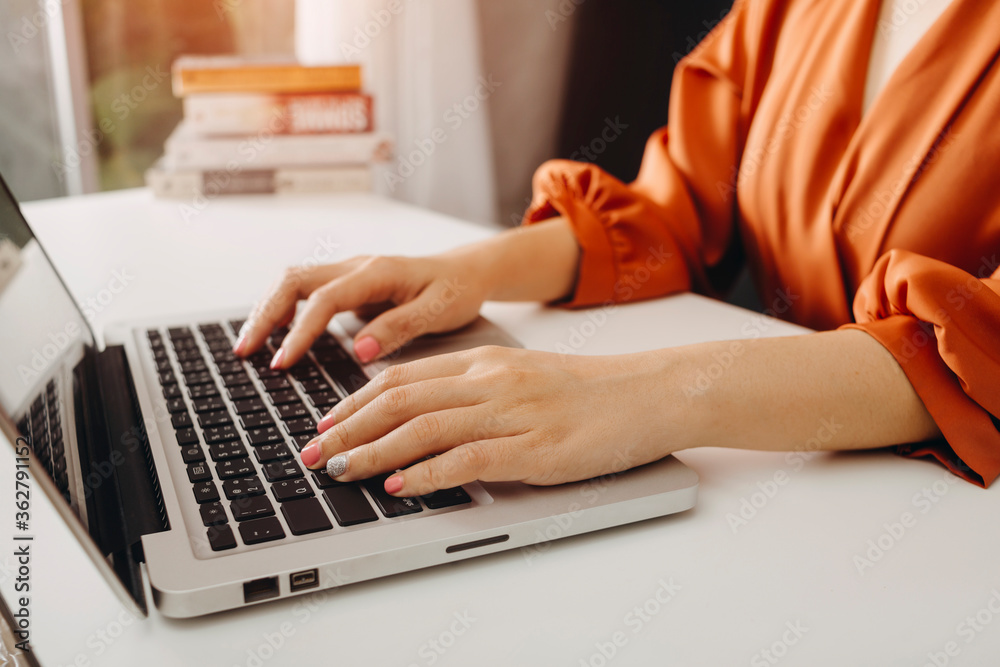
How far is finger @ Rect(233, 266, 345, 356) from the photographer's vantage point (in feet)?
2.14

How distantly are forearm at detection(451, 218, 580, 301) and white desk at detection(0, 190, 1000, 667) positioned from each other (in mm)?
314

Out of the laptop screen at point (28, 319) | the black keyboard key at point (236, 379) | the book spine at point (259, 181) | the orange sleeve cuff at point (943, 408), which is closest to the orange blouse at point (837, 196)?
the orange sleeve cuff at point (943, 408)

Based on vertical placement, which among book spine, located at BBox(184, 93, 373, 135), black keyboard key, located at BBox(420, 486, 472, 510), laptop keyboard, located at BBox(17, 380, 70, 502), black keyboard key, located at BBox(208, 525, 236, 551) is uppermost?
Answer: book spine, located at BBox(184, 93, 373, 135)

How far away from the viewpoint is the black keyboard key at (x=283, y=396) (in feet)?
1.82

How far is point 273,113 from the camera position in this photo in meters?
1.35

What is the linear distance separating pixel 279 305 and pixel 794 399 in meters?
0.43

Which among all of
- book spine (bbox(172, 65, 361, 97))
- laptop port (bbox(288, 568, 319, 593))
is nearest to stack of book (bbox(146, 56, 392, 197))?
book spine (bbox(172, 65, 361, 97))

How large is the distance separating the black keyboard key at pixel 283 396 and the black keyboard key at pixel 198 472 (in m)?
0.10

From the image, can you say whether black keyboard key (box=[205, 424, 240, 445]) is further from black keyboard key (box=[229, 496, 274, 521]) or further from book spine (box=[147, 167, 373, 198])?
book spine (box=[147, 167, 373, 198])

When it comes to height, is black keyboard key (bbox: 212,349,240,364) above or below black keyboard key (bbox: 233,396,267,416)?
below

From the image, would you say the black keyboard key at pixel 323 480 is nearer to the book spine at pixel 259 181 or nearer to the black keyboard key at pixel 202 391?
the black keyboard key at pixel 202 391

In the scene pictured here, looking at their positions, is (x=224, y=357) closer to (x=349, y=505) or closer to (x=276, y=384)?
(x=276, y=384)

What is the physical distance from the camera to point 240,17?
214 centimetres

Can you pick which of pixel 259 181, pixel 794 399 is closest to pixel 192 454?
pixel 794 399
